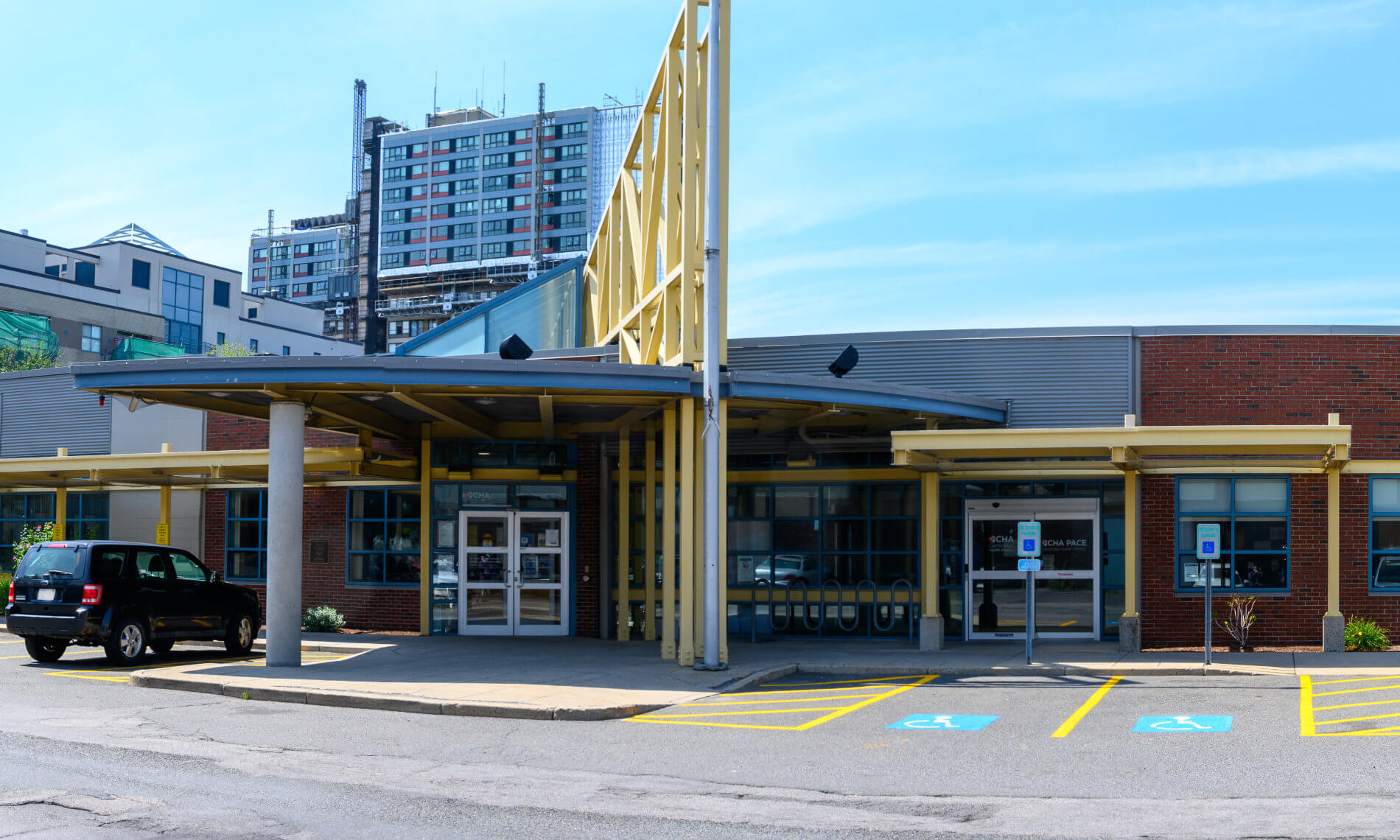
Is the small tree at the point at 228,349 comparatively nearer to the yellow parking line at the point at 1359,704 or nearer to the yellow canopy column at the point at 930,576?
the yellow canopy column at the point at 930,576

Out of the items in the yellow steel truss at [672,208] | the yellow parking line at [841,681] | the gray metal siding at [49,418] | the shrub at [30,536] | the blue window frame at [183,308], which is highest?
the blue window frame at [183,308]

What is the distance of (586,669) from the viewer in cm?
1688

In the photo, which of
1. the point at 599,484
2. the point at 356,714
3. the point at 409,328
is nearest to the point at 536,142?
the point at 409,328

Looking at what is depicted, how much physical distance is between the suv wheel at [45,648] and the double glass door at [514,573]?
254 inches

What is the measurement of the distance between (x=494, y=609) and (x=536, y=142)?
113523mm

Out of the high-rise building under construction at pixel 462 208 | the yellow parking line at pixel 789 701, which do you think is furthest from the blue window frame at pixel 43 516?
the high-rise building under construction at pixel 462 208

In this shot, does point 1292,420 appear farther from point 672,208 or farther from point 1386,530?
point 672,208

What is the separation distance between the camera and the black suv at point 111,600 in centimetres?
1738

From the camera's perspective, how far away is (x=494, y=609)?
74.4 ft

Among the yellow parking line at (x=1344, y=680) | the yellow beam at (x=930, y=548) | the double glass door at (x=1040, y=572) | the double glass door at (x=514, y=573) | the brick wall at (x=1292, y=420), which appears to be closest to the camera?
the yellow parking line at (x=1344, y=680)

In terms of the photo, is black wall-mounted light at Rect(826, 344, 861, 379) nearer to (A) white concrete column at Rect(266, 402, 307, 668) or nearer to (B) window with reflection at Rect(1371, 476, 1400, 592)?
(A) white concrete column at Rect(266, 402, 307, 668)

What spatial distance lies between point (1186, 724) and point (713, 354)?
7244 millimetres

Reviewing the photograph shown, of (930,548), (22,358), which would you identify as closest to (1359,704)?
(930,548)

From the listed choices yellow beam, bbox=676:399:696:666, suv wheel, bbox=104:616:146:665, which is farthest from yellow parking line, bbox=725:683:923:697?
suv wheel, bbox=104:616:146:665
